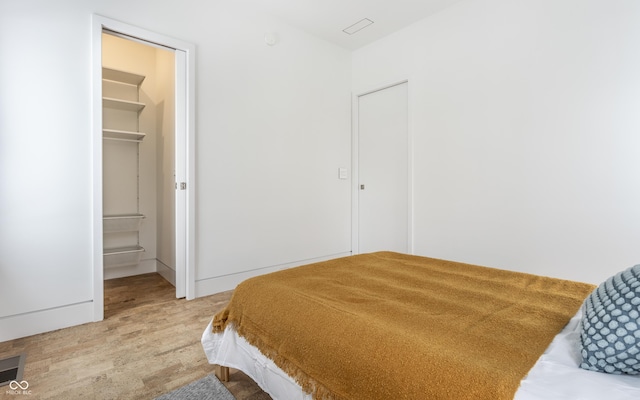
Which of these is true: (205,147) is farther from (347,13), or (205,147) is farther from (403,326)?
(403,326)

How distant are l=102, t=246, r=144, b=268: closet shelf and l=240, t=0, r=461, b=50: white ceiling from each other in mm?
Answer: 2912

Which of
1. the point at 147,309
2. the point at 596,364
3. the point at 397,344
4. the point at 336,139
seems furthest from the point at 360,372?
the point at 336,139

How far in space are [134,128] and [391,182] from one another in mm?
3115

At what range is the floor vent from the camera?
1.66m

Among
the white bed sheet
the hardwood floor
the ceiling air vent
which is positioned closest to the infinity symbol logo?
the hardwood floor

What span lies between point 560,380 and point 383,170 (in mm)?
3224

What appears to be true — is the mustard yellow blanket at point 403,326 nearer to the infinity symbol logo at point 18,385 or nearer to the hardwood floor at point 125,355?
the hardwood floor at point 125,355

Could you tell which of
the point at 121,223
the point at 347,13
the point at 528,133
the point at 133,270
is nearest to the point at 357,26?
the point at 347,13

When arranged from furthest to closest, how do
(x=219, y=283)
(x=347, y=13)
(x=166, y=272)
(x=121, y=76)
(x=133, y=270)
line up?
(x=133, y=270), (x=166, y=272), (x=121, y=76), (x=347, y=13), (x=219, y=283)

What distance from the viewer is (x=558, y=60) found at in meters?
2.49

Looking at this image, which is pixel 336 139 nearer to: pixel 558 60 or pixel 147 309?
pixel 558 60

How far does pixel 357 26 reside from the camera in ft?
11.7

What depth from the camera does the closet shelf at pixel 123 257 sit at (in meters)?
3.45

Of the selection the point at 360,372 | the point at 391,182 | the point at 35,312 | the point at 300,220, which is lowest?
the point at 35,312
